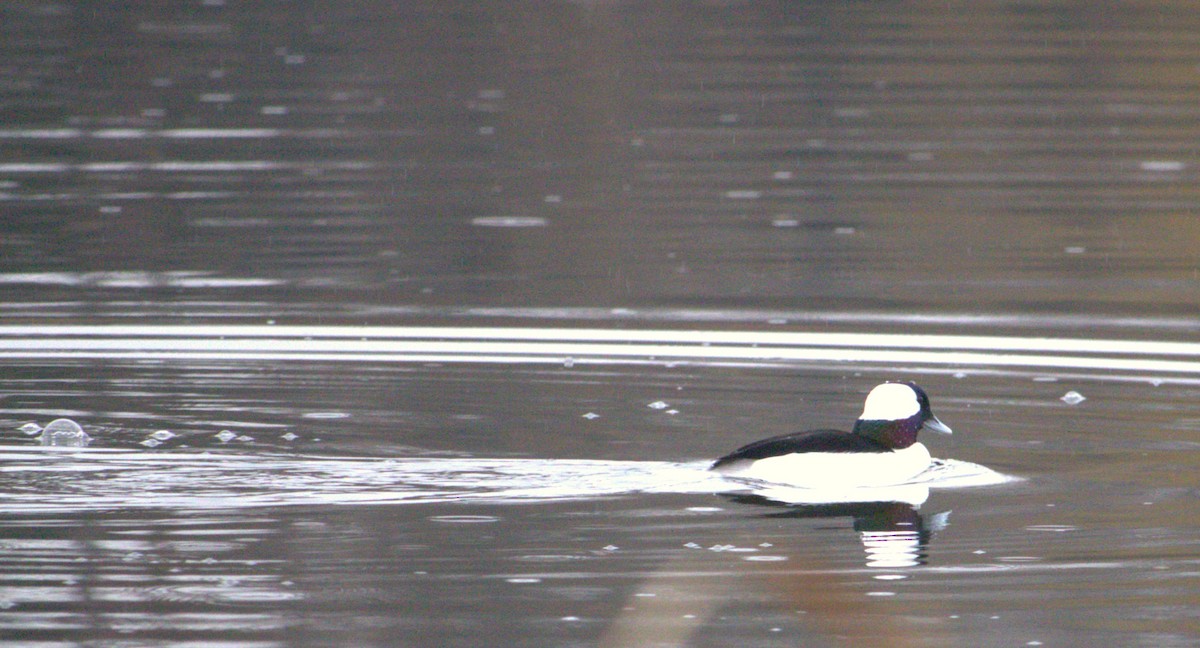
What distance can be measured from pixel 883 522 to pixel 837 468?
2.12 feet

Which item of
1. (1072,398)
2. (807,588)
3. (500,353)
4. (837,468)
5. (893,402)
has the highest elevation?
(500,353)

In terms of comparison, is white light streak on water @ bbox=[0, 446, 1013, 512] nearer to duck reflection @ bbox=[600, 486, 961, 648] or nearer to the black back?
the black back

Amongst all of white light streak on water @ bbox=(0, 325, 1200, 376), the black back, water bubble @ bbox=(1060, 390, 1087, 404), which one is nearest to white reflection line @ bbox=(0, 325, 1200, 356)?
white light streak on water @ bbox=(0, 325, 1200, 376)

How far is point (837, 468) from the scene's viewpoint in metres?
10.5

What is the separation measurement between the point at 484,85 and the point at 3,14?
15997 mm

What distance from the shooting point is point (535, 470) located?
1060 cm

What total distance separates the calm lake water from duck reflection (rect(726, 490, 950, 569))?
0.13 ft

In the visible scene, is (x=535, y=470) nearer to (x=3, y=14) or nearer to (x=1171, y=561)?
(x=1171, y=561)

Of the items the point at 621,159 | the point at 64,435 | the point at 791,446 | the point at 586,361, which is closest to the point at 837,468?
the point at 791,446

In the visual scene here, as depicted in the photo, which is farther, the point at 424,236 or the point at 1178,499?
the point at 424,236

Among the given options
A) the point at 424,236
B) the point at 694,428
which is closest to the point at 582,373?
the point at 694,428

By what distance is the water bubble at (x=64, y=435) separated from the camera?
35.8 feet

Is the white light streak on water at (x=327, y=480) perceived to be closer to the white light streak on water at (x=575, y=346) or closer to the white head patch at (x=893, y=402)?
the white head patch at (x=893, y=402)

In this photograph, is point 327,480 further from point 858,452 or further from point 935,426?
point 935,426
